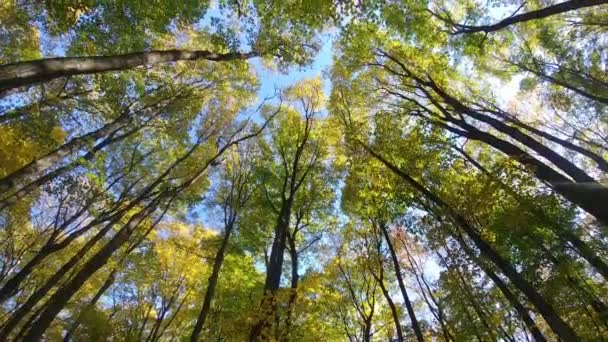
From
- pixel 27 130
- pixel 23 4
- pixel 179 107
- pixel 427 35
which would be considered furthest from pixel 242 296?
pixel 23 4

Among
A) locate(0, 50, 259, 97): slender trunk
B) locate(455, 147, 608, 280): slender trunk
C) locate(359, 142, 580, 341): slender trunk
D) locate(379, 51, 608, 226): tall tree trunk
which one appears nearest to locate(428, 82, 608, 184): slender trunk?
locate(379, 51, 608, 226): tall tree trunk

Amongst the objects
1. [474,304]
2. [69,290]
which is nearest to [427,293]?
[474,304]

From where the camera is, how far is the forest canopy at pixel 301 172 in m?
7.54

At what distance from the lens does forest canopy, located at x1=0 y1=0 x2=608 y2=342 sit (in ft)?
24.7

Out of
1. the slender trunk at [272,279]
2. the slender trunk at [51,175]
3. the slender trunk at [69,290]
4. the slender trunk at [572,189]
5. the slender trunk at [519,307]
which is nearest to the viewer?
the slender trunk at [69,290]

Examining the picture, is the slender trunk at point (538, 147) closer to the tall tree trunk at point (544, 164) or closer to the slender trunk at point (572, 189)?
the tall tree trunk at point (544, 164)

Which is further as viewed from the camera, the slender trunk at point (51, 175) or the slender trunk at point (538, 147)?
the slender trunk at point (51, 175)

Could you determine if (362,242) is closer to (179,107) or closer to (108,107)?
(179,107)

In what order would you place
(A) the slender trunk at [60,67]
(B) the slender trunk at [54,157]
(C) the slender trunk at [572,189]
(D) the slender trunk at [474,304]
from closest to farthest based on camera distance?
(A) the slender trunk at [60,67] < (C) the slender trunk at [572,189] < (B) the slender trunk at [54,157] < (D) the slender trunk at [474,304]

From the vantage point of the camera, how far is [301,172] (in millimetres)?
13945

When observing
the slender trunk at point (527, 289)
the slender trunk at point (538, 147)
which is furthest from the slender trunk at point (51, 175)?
the slender trunk at point (538, 147)

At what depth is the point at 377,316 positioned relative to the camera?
1345cm

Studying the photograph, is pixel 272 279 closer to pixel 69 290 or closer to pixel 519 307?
pixel 69 290

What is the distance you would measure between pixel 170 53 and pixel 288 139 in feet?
25.0
